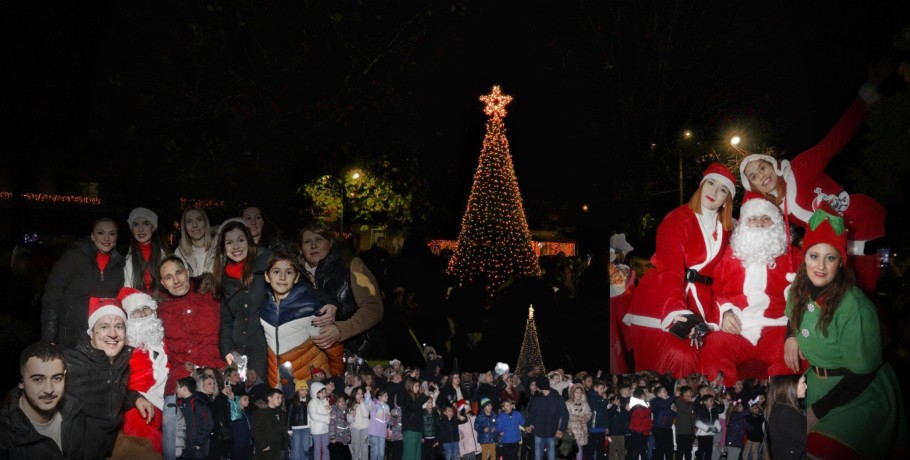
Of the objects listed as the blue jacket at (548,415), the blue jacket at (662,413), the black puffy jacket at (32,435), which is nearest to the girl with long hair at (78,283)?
the black puffy jacket at (32,435)

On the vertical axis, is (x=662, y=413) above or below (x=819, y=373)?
below

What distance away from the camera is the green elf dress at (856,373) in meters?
5.99

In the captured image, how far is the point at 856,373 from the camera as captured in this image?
6.07 m

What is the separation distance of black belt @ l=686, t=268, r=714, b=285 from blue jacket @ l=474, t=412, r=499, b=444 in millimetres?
1920

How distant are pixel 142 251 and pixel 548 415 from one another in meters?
3.35

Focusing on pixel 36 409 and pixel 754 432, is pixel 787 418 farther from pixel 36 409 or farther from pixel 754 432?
pixel 36 409

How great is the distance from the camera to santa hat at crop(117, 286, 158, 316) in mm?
6148

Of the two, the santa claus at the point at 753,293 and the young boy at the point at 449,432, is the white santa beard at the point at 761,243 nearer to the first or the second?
the santa claus at the point at 753,293

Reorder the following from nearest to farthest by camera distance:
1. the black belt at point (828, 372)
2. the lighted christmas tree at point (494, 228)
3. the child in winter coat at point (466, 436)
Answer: the black belt at point (828, 372)
the child in winter coat at point (466, 436)
the lighted christmas tree at point (494, 228)

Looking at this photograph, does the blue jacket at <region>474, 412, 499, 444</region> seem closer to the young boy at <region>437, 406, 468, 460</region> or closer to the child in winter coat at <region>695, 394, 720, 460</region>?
the young boy at <region>437, 406, 468, 460</region>

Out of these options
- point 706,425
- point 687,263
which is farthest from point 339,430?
point 687,263

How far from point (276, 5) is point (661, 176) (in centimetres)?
433

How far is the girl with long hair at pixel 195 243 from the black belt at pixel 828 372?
448 cm

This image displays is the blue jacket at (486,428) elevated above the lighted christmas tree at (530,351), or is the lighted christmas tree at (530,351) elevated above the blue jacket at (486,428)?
the lighted christmas tree at (530,351)
